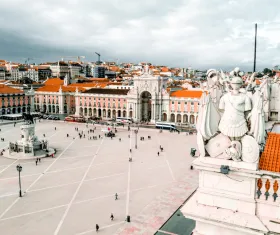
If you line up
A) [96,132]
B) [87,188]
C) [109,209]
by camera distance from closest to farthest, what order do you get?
[109,209]
[87,188]
[96,132]

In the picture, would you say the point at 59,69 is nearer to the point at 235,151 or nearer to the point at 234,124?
the point at 234,124

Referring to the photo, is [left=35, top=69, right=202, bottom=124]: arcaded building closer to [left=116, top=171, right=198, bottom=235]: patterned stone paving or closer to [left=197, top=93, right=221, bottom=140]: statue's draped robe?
[left=116, top=171, right=198, bottom=235]: patterned stone paving

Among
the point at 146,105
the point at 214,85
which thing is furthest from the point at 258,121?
the point at 146,105

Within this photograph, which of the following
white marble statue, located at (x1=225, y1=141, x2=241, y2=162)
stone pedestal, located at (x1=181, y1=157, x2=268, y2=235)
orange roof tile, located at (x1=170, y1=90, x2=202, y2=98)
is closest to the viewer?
stone pedestal, located at (x1=181, y1=157, x2=268, y2=235)

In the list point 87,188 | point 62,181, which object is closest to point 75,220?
point 87,188

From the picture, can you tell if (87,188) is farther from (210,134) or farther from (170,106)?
(170,106)

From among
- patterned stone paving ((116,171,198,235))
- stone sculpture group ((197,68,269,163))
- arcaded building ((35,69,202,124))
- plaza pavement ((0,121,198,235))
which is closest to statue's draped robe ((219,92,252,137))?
stone sculpture group ((197,68,269,163))
